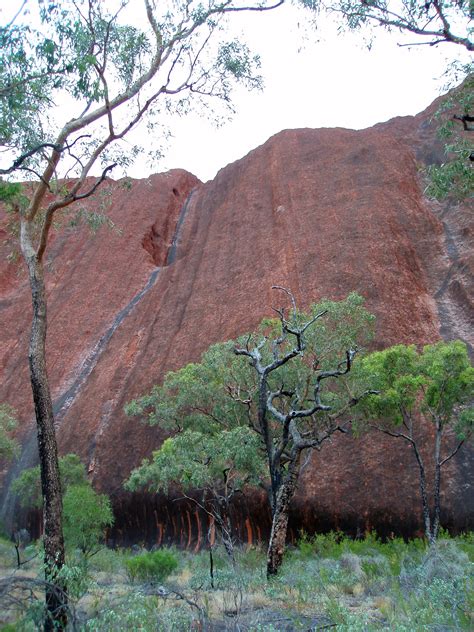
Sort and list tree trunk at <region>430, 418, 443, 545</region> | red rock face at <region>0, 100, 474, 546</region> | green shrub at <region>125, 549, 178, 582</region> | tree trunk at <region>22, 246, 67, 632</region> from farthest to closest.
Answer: red rock face at <region>0, 100, 474, 546</region>
tree trunk at <region>430, 418, 443, 545</region>
green shrub at <region>125, 549, 178, 582</region>
tree trunk at <region>22, 246, 67, 632</region>

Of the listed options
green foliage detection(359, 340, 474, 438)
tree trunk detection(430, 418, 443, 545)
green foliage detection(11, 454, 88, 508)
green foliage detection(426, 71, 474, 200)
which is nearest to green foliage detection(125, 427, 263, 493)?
green foliage detection(359, 340, 474, 438)

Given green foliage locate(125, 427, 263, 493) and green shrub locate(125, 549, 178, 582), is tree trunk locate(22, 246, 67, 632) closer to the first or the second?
green foliage locate(125, 427, 263, 493)

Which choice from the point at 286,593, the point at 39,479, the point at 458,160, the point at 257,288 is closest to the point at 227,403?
the point at 286,593

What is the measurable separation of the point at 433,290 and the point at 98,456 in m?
13.7

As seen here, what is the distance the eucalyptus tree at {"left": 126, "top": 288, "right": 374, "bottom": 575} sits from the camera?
1076cm

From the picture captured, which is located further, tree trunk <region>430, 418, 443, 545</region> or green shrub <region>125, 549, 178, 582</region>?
tree trunk <region>430, 418, 443, 545</region>

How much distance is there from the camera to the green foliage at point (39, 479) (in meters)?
18.8

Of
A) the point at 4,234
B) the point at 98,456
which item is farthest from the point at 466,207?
the point at 4,234

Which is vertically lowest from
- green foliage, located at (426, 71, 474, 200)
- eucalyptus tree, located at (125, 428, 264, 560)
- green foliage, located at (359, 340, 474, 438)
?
eucalyptus tree, located at (125, 428, 264, 560)

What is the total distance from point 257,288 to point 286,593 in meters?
17.2

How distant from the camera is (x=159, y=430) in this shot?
20.0 m

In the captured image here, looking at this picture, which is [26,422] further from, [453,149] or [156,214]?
[453,149]

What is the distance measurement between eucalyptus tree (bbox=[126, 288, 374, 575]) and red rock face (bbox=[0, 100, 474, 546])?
91.9 inches

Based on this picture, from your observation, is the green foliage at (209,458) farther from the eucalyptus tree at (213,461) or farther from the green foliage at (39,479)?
the green foliage at (39,479)
